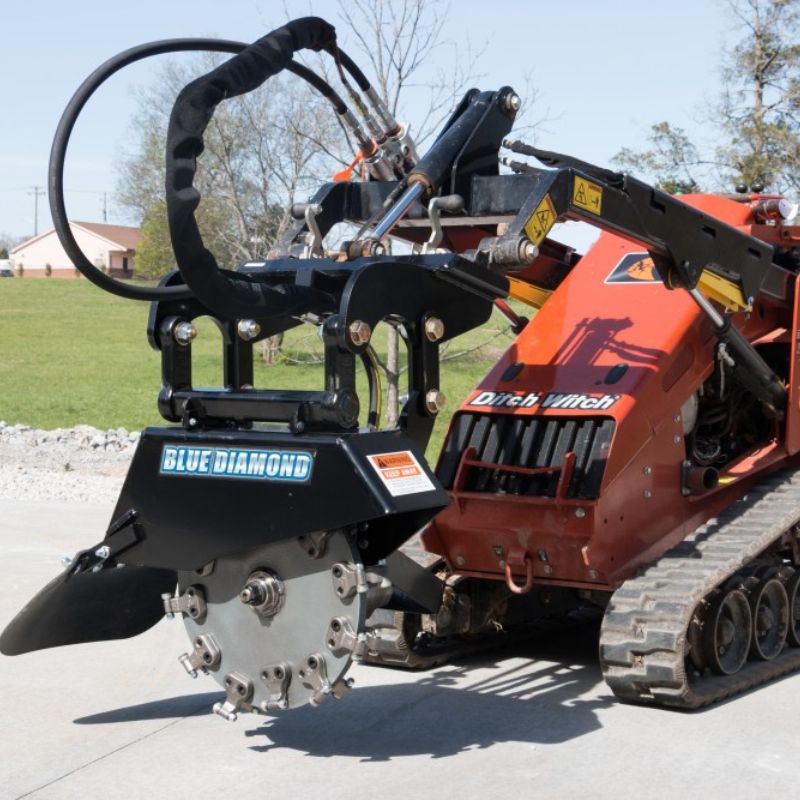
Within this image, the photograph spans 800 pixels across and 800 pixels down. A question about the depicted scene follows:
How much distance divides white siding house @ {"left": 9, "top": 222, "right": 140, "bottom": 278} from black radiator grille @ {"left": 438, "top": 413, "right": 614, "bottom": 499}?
81.9m

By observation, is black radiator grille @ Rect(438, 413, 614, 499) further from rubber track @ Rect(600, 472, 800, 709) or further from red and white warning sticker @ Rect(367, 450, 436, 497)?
red and white warning sticker @ Rect(367, 450, 436, 497)

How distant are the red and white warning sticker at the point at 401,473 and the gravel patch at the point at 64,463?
28.6 feet

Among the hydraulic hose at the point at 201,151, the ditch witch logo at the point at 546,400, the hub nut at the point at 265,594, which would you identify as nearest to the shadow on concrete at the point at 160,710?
the hub nut at the point at 265,594

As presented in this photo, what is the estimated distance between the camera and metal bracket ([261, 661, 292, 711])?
584cm

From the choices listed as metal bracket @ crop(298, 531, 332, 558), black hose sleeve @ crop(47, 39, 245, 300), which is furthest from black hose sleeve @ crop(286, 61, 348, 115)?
metal bracket @ crop(298, 531, 332, 558)

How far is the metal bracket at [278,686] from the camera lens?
230 inches

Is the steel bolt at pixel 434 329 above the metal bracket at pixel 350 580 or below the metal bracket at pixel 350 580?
above

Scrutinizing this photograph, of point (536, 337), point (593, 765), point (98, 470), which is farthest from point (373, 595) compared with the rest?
point (98, 470)

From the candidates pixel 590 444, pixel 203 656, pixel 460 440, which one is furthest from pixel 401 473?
pixel 460 440

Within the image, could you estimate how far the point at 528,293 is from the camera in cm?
868

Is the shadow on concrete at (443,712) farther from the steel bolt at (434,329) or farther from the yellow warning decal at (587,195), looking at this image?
the yellow warning decal at (587,195)

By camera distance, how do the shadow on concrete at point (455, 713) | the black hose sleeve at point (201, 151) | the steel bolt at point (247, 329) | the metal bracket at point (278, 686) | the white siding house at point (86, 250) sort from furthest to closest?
1. the white siding house at point (86, 250)
2. the shadow on concrete at point (455, 713)
3. the steel bolt at point (247, 329)
4. the metal bracket at point (278, 686)
5. the black hose sleeve at point (201, 151)

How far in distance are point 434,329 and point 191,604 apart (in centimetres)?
158

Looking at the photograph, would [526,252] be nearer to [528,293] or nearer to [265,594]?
[265,594]
